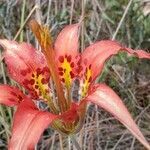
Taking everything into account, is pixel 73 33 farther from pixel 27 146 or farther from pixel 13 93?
pixel 27 146

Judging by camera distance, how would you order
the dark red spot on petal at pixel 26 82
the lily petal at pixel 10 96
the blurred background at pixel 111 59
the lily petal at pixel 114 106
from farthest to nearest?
the blurred background at pixel 111 59, the dark red spot on petal at pixel 26 82, the lily petal at pixel 10 96, the lily petal at pixel 114 106

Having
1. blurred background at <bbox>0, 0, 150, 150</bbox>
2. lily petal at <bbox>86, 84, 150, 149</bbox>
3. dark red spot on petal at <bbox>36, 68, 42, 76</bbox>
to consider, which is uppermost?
lily petal at <bbox>86, 84, 150, 149</bbox>

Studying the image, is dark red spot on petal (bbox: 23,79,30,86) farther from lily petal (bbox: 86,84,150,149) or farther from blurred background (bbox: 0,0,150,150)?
blurred background (bbox: 0,0,150,150)

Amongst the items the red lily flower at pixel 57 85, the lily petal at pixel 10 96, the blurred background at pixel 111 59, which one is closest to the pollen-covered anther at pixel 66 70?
the red lily flower at pixel 57 85

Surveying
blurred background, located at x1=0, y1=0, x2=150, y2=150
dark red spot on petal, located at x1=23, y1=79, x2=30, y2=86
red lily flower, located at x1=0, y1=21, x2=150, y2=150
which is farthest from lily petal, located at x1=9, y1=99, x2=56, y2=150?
blurred background, located at x1=0, y1=0, x2=150, y2=150

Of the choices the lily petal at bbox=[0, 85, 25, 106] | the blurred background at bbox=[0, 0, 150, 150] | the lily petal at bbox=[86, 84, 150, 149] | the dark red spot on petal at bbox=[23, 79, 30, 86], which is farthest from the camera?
the blurred background at bbox=[0, 0, 150, 150]

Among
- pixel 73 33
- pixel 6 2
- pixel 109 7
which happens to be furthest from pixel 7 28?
pixel 73 33

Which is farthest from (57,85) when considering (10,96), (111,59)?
(111,59)

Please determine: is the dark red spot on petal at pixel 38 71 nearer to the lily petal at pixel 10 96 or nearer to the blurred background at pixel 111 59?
the lily petal at pixel 10 96

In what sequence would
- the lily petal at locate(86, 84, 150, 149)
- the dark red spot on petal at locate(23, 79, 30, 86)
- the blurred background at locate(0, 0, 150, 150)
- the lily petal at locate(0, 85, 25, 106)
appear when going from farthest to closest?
the blurred background at locate(0, 0, 150, 150) < the dark red spot on petal at locate(23, 79, 30, 86) < the lily petal at locate(0, 85, 25, 106) < the lily petal at locate(86, 84, 150, 149)
